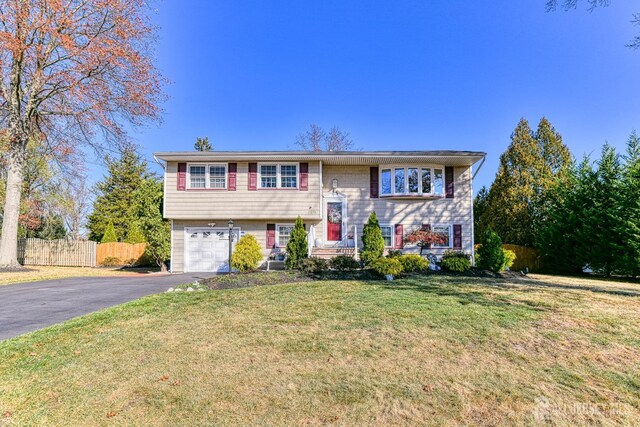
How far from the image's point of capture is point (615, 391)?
119 inches

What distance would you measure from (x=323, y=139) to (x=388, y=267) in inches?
860

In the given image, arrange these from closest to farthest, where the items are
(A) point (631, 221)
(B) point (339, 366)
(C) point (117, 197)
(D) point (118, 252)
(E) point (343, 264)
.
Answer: (B) point (339, 366) → (E) point (343, 264) → (A) point (631, 221) → (D) point (118, 252) → (C) point (117, 197)

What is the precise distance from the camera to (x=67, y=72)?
1443 centimetres

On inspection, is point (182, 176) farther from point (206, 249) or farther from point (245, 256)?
point (245, 256)

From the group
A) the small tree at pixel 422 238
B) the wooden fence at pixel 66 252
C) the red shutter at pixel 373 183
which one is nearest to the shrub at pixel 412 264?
the small tree at pixel 422 238

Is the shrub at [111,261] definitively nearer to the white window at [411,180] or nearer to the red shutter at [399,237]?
the white window at [411,180]

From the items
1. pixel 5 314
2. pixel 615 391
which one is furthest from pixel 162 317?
pixel 615 391

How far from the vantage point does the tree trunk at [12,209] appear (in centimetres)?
1440

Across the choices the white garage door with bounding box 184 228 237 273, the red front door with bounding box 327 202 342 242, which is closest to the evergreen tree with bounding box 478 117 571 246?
the red front door with bounding box 327 202 342 242

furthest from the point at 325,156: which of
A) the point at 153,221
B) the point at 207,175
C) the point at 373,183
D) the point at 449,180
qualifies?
the point at 153,221

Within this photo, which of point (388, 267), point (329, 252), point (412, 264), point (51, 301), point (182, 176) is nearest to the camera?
point (51, 301)

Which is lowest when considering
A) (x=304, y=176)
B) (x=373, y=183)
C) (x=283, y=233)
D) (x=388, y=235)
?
(x=388, y=235)

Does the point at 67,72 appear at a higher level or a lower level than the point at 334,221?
higher

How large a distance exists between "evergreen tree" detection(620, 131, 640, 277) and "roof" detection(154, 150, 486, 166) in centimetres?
578
